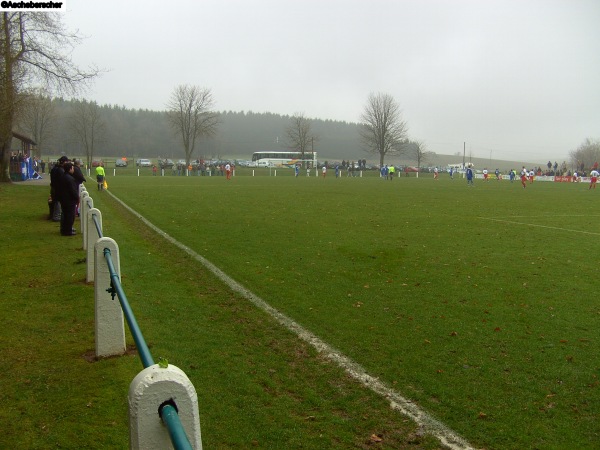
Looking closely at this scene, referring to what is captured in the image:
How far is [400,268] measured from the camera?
373 inches

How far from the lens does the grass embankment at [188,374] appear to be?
3678 millimetres

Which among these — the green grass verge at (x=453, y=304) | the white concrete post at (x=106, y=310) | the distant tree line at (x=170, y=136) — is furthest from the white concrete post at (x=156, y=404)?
the distant tree line at (x=170, y=136)

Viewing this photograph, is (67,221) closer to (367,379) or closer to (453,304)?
(453,304)

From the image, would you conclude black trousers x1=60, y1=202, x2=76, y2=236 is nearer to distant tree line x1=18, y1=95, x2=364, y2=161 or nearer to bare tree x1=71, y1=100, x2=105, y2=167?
bare tree x1=71, y1=100, x2=105, y2=167

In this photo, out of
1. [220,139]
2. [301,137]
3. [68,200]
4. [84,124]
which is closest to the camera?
[68,200]

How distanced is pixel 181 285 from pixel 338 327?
302cm

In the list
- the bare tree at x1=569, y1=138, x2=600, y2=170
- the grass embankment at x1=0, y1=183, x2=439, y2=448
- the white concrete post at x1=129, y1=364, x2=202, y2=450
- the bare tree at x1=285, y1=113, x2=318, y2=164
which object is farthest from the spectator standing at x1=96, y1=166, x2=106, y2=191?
the bare tree at x1=569, y1=138, x2=600, y2=170

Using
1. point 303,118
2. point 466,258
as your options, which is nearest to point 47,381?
point 466,258

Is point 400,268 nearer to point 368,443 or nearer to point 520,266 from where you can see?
point 520,266

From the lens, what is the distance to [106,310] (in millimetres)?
4844

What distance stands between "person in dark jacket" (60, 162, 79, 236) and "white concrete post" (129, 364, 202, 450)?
11005 mm

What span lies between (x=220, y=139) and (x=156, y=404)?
158m

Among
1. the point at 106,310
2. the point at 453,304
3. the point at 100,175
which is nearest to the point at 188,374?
the point at 106,310

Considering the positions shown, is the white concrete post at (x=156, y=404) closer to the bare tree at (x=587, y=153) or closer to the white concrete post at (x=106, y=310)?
the white concrete post at (x=106, y=310)
